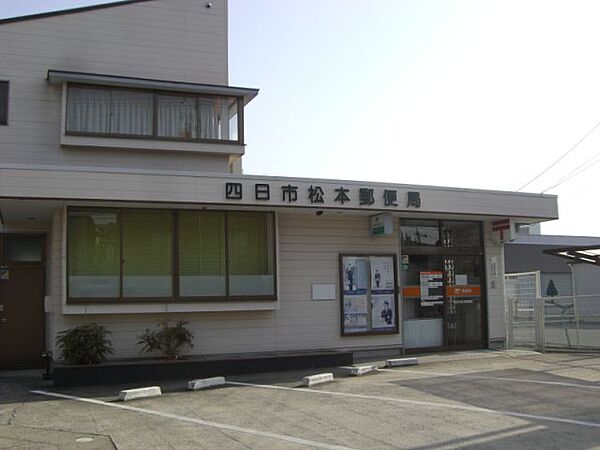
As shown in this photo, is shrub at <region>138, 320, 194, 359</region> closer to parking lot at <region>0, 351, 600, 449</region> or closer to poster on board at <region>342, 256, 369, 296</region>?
parking lot at <region>0, 351, 600, 449</region>

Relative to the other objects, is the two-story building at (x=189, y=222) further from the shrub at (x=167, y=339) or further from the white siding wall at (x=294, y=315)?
the shrub at (x=167, y=339)

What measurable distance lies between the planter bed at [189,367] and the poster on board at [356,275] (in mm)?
1845

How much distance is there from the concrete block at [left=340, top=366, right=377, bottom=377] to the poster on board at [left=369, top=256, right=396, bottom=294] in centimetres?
263

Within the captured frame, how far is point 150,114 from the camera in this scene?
15109 mm

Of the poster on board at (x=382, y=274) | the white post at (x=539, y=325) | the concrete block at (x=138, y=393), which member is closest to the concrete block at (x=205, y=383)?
the concrete block at (x=138, y=393)

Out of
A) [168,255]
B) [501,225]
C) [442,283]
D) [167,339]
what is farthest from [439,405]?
[501,225]

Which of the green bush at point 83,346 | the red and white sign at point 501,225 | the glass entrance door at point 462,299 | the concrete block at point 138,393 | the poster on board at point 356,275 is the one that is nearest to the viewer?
the concrete block at point 138,393

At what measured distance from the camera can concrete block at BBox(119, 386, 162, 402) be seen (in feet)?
32.8

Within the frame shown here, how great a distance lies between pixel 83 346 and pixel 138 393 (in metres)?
2.14

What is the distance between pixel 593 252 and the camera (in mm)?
13742

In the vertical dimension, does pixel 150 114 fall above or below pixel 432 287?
above

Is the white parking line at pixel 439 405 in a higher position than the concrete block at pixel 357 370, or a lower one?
lower

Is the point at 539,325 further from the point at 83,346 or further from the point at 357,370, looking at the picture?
the point at 83,346

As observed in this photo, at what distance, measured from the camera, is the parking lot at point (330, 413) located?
737 cm
